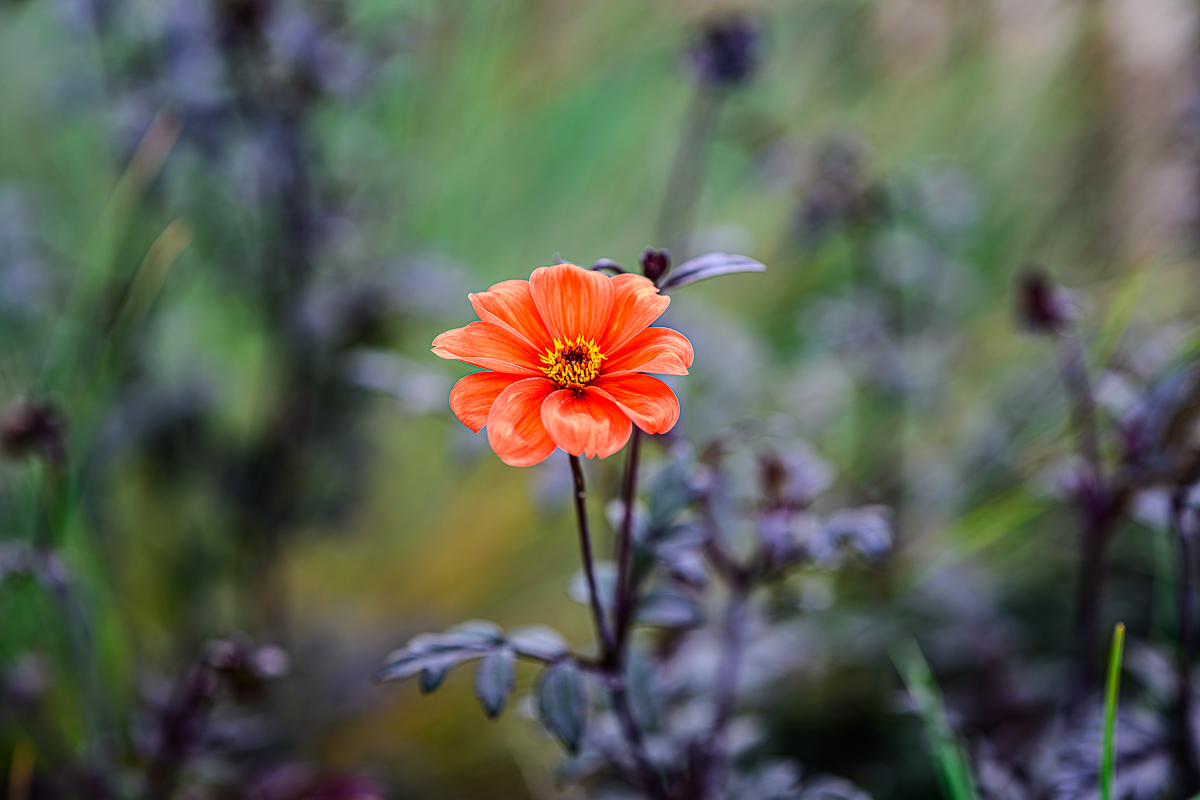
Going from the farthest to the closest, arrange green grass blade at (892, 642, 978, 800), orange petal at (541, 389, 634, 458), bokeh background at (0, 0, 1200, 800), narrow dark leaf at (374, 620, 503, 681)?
1. bokeh background at (0, 0, 1200, 800)
2. green grass blade at (892, 642, 978, 800)
3. narrow dark leaf at (374, 620, 503, 681)
4. orange petal at (541, 389, 634, 458)

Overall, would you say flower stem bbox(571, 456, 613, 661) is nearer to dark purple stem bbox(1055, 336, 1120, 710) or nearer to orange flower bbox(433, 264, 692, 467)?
orange flower bbox(433, 264, 692, 467)

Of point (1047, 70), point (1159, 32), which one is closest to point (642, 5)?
point (1047, 70)

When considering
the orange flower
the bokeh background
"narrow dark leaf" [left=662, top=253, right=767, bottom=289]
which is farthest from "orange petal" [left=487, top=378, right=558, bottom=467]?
the bokeh background

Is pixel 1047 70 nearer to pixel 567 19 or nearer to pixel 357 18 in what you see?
pixel 567 19

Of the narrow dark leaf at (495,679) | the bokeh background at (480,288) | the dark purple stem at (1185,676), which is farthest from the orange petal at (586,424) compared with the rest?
the dark purple stem at (1185,676)

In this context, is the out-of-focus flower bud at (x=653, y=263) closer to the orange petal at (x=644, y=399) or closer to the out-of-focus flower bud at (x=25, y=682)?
the orange petal at (x=644, y=399)
